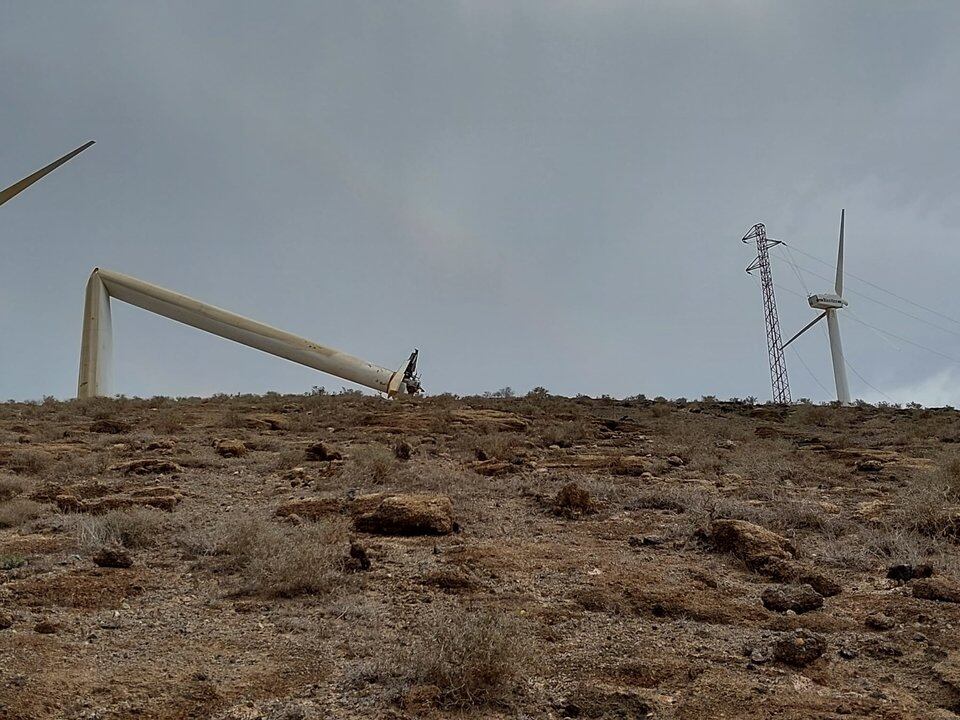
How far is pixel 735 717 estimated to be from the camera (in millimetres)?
4129

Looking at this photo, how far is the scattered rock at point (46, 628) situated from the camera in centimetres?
A: 532

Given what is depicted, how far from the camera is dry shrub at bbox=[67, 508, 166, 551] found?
24.7 feet

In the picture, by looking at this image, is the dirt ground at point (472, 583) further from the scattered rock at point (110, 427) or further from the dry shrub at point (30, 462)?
the scattered rock at point (110, 427)

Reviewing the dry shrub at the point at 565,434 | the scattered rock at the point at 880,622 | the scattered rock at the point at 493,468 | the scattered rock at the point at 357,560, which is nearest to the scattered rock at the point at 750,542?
the scattered rock at the point at 880,622

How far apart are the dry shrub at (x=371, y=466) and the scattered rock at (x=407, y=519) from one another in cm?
229

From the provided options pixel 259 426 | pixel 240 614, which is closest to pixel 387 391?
pixel 259 426

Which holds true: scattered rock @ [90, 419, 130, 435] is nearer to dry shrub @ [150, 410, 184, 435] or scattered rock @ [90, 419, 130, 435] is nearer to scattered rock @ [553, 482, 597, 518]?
dry shrub @ [150, 410, 184, 435]

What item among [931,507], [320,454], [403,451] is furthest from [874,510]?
[320,454]

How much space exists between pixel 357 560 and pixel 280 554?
2.38 ft

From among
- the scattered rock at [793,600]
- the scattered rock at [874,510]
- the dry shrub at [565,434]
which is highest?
the dry shrub at [565,434]

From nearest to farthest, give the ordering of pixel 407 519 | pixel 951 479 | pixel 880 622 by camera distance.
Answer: pixel 880 622 → pixel 407 519 → pixel 951 479

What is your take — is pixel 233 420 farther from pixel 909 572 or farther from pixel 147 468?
pixel 909 572

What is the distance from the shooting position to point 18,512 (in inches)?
335

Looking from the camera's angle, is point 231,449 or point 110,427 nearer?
point 231,449
